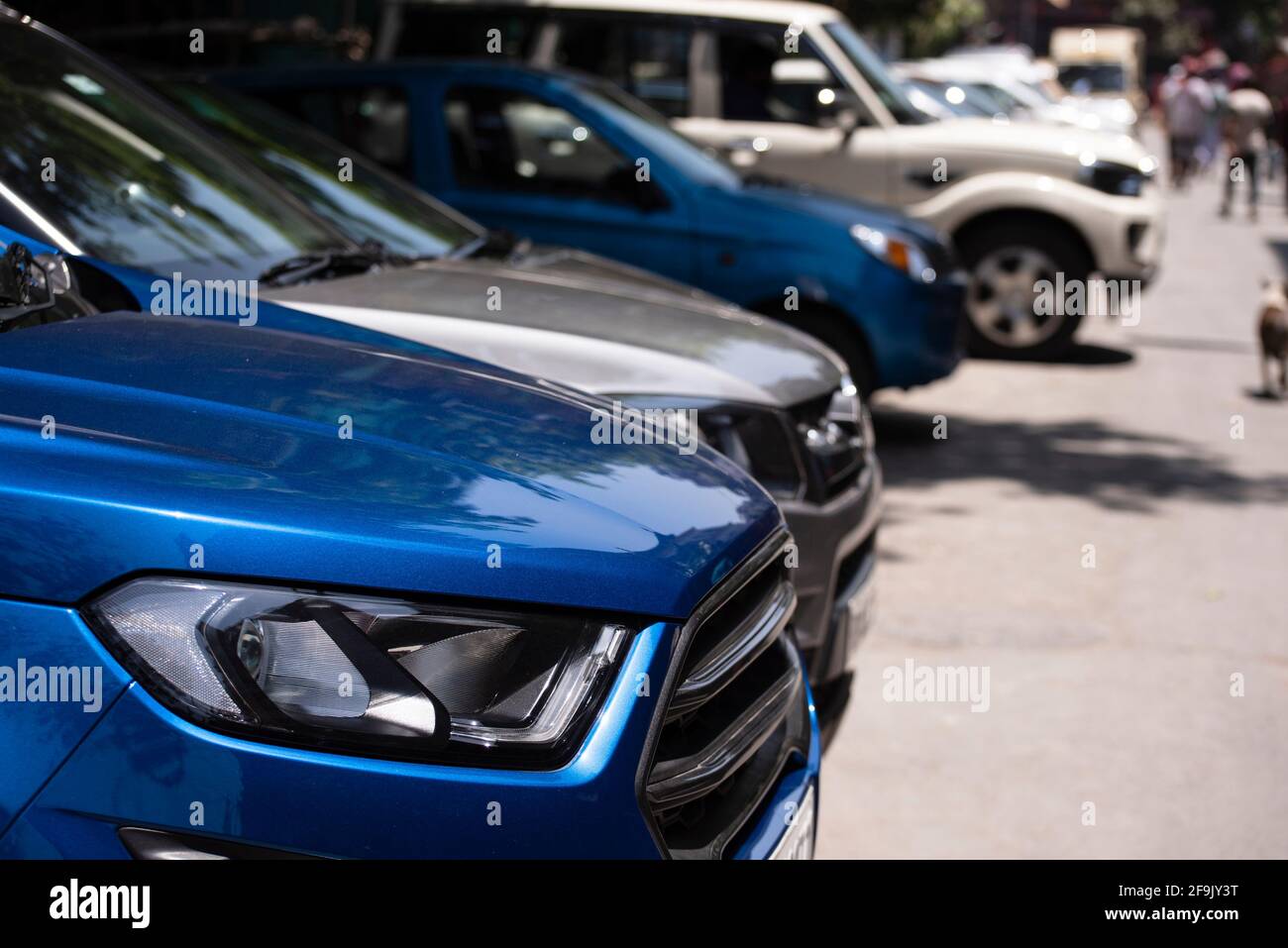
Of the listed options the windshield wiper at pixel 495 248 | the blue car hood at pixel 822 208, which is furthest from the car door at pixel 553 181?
the windshield wiper at pixel 495 248

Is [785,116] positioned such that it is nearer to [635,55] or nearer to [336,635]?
[635,55]

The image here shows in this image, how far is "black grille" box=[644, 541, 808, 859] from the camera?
212cm

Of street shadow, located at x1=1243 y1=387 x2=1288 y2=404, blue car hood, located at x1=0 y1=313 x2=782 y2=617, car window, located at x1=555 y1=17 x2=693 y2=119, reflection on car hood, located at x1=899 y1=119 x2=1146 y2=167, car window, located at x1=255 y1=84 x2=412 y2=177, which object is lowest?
street shadow, located at x1=1243 y1=387 x2=1288 y2=404

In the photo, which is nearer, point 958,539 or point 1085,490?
point 958,539

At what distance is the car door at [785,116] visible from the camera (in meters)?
9.59

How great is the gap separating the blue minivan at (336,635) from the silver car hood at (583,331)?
166 centimetres

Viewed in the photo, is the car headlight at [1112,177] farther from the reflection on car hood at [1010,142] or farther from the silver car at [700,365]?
the silver car at [700,365]

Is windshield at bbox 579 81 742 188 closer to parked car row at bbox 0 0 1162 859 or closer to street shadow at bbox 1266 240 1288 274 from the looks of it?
parked car row at bbox 0 0 1162 859

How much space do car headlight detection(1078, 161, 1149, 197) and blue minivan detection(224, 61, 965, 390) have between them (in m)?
3.12

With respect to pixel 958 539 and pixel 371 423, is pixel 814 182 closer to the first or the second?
pixel 958 539

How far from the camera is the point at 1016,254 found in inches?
408

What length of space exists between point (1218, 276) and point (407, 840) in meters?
15.5

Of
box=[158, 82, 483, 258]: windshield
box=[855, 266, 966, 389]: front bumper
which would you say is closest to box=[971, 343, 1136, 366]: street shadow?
box=[855, 266, 966, 389]: front bumper

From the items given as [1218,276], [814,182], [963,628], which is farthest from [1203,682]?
[1218,276]
